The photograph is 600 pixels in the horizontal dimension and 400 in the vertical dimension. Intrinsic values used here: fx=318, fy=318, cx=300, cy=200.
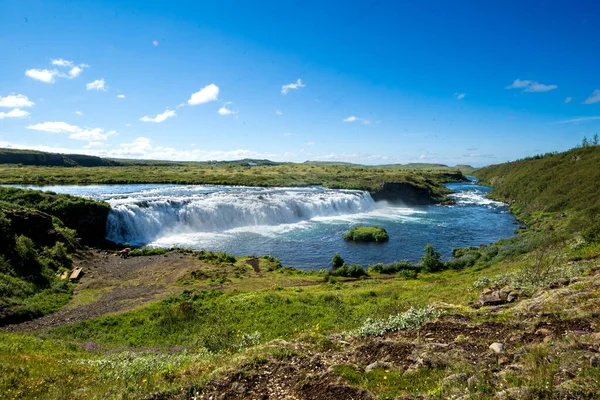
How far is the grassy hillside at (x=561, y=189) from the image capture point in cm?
4775

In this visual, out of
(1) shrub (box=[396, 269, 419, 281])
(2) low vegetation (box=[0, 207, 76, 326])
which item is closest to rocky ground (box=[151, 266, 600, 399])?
(2) low vegetation (box=[0, 207, 76, 326])

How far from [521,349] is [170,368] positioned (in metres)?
9.86

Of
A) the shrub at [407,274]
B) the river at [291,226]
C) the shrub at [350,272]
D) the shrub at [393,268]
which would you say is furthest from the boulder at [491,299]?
the river at [291,226]

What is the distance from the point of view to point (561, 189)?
57.6 meters

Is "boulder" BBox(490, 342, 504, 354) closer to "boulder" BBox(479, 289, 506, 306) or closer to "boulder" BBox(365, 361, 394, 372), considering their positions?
"boulder" BBox(365, 361, 394, 372)

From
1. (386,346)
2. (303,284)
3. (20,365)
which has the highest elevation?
(386,346)

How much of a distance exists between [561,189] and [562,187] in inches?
34.1

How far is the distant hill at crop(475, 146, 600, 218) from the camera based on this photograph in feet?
161

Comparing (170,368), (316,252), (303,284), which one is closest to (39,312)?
(170,368)

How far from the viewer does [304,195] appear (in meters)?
66.4

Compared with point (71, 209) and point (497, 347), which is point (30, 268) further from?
point (497, 347)

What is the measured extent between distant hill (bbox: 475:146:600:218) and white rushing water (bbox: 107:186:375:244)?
3442 cm

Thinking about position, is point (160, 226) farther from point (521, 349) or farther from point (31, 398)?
point (521, 349)

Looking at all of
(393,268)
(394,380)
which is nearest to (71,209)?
(393,268)
